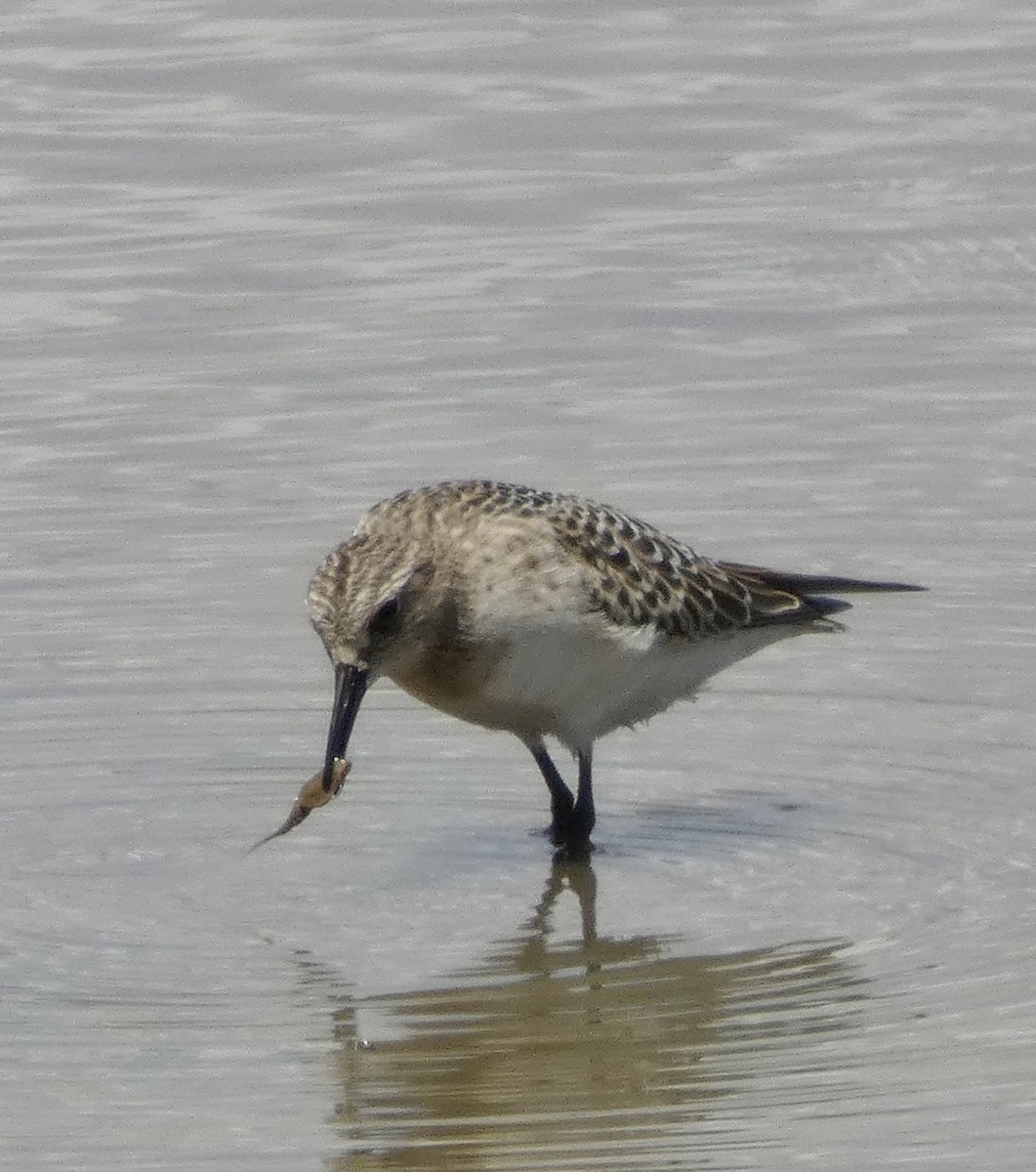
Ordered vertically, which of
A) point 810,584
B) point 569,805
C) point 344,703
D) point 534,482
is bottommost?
point 569,805

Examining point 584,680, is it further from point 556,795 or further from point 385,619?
point 385,619

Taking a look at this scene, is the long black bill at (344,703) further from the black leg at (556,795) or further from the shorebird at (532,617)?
the black leg at (556,795)

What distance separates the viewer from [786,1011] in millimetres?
8539

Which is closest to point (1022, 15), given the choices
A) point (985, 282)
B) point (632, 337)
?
point (985, 282)

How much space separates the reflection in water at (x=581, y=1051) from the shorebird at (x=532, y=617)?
31.3 inches

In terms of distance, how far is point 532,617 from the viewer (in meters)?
9.73

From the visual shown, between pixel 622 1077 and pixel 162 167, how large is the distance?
9445 millimetres

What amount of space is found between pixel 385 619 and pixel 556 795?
1.33m

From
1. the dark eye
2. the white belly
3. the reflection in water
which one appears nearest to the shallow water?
the reflection in water

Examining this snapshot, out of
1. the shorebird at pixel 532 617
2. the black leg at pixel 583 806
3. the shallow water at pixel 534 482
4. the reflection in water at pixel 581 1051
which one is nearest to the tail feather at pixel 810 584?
the shorebird at pixel 532 617

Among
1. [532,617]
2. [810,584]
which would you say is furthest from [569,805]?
[810,584]

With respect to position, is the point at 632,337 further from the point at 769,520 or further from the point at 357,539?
the point at 357,539

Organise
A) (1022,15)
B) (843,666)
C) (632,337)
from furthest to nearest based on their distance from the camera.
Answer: (1022,15)
(632,337)
(843,666)

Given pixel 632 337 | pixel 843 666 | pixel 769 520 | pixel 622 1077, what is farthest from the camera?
pixel 632 337
